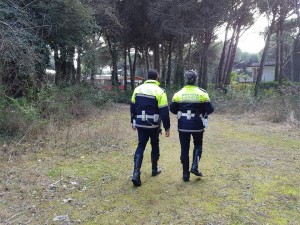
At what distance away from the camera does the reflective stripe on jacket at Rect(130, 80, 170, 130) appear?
14.4ft

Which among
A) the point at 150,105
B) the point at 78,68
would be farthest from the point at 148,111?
the point at 78,68

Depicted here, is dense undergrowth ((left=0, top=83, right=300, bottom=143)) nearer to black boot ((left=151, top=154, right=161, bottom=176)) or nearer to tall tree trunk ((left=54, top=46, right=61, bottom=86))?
tall tree trunk ((left=54, top=46, right=61, bottom=86))

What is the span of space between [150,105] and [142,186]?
4.01ft

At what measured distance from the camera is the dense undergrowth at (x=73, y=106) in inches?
282

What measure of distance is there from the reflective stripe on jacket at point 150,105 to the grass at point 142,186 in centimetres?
97

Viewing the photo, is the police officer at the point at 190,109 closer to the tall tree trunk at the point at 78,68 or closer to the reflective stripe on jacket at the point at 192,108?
the reflective stripe on jacket at the point at 192,108

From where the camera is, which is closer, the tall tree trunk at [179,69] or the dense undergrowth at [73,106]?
the dense undergrowth at [73,106]

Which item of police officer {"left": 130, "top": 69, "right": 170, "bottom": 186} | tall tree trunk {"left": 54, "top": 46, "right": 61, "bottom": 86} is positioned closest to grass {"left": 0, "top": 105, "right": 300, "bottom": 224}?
police officer {"left": 130, "top": 69, "right": 170, "bottom": 186}

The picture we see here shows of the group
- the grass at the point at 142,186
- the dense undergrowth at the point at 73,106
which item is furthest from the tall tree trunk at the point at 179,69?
the grass at the point at 142,186

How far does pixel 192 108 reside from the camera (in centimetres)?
440

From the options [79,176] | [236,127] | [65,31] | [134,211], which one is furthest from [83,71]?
[134,211]

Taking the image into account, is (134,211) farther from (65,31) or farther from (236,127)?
(65,31)

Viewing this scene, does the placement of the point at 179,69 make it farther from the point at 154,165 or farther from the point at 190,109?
the point at 190,109

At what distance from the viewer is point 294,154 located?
21.2 feet
